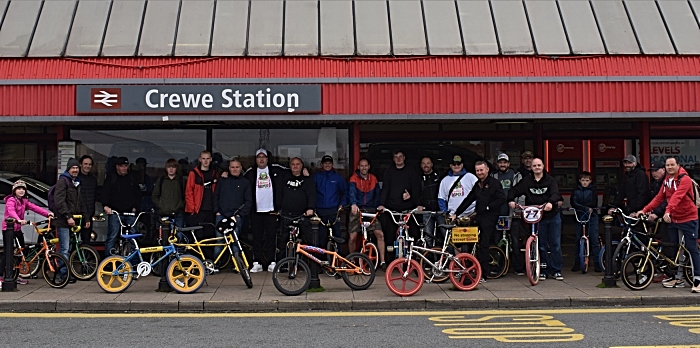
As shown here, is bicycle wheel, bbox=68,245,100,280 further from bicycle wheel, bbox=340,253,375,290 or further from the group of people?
bicycle wheel, bbox=340,253,375,290

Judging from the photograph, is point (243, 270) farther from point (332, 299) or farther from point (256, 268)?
point (256, 268)

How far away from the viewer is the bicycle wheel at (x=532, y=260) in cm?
1029

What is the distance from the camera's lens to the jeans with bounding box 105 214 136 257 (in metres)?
11.6

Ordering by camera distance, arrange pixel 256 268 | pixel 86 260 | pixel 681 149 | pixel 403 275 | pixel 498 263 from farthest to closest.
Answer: pixel 681 149, pixel 256 268, pixel 498 263, pixel 86 260, pixel 403 275

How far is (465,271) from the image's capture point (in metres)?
9.91

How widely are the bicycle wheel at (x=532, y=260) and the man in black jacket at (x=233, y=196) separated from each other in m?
4.27

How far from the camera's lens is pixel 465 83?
11594 mm

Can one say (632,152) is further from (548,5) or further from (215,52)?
(215,52)

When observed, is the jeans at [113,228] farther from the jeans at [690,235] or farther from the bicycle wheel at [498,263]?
the jeans at [690,235]

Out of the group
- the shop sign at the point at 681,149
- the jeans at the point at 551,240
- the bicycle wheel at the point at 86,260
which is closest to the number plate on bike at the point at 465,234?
the jeans at the point at 551,240

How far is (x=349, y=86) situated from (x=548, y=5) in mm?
4595

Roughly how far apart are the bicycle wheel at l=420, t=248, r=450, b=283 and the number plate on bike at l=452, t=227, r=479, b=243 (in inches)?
14.0

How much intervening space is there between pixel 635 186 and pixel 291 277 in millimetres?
5517

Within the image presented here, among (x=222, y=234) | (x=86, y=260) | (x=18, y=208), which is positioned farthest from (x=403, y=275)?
(x=18, y=208)
